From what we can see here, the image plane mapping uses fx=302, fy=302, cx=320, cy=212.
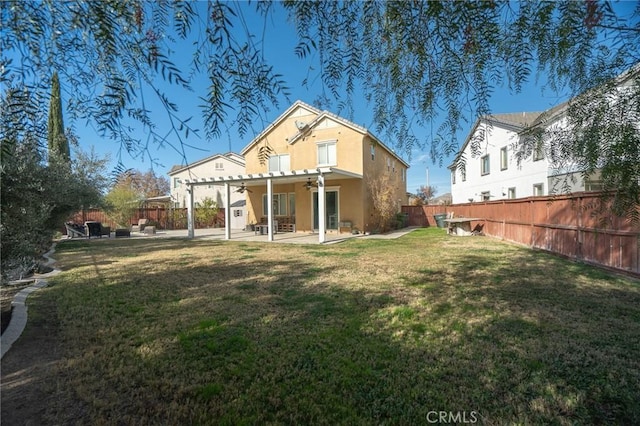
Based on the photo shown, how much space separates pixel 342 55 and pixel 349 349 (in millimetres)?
2781

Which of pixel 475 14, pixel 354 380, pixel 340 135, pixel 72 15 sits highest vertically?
pixel 340 135

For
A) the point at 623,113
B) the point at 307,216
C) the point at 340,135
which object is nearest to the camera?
the point at 623,113

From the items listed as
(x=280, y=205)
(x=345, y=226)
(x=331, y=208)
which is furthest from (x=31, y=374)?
(x=280, y=205)

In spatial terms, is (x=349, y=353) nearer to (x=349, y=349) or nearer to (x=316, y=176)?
(x=349, y=349)

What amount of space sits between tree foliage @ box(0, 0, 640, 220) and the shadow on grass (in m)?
1.76

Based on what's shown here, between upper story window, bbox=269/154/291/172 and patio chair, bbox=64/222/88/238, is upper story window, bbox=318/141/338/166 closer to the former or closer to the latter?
upper story window, bbox=269/154/291/172

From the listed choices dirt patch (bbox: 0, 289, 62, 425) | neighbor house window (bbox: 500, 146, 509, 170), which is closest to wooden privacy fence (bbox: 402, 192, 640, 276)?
dirt patch (bbox: 0, 289, 62, 425)

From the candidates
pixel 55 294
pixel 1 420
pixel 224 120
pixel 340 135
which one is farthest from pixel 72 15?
pixel 340 135

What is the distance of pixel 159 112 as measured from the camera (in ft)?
5.56

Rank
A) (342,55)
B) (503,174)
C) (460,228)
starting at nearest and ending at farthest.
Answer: (342,55) → (460,228) → (503,174)

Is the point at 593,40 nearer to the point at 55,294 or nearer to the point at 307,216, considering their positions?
the point at 55,294

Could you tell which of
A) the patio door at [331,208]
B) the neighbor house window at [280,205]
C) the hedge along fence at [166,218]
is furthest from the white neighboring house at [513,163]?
the hedge along fence at [166,218]

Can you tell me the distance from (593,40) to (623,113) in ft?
1.75

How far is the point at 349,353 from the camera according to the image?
3117 mm
